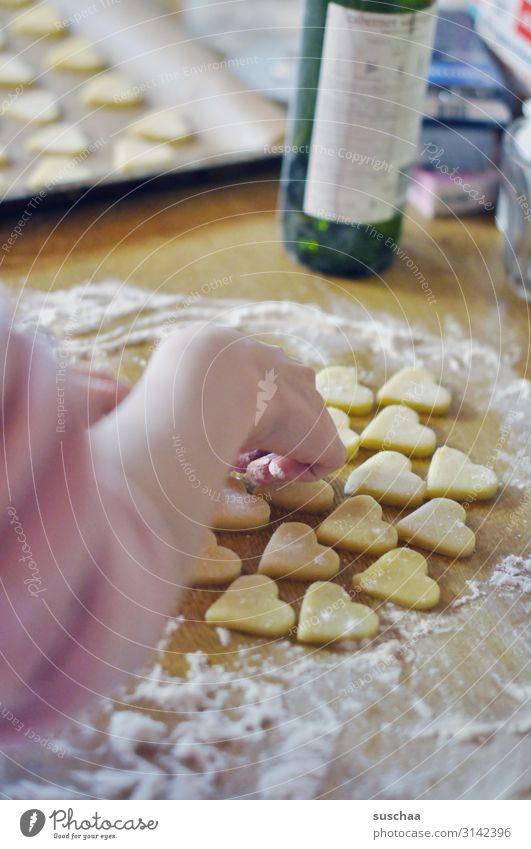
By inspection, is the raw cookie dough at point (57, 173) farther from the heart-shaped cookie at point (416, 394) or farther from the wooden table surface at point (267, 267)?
the heart-shaped cookie at point (416, 394)

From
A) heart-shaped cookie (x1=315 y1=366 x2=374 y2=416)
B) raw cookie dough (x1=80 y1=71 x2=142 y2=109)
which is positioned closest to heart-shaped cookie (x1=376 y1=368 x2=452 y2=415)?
heart-shaped cookie (x1=315 y1=366 x2=374 y2=416)

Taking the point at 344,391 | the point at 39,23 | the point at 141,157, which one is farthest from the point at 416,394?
the point at 39,23

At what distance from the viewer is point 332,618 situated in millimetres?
Answer: 529

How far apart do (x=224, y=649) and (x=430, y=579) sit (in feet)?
0.41

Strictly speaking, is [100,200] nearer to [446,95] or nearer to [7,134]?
[7,134]

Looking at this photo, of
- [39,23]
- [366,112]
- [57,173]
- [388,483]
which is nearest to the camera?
[388,483]

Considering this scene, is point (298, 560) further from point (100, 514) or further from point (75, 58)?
point (75, 58)

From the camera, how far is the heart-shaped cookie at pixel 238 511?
0.57 meters

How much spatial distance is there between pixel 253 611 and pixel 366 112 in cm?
40

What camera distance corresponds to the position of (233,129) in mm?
969

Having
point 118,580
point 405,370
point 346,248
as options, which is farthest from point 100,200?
point 118,580

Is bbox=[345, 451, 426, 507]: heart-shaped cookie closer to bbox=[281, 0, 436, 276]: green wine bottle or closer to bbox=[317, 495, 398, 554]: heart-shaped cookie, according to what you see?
bbox=[317, 495, 398, 554]: heart-shaped cookie

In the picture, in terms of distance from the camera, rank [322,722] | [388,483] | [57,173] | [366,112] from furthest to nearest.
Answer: [57,173]
[366,112]
[388,483]
[322,722]

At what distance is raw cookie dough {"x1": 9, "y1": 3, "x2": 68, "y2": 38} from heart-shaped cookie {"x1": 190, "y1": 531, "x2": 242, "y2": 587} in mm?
840
